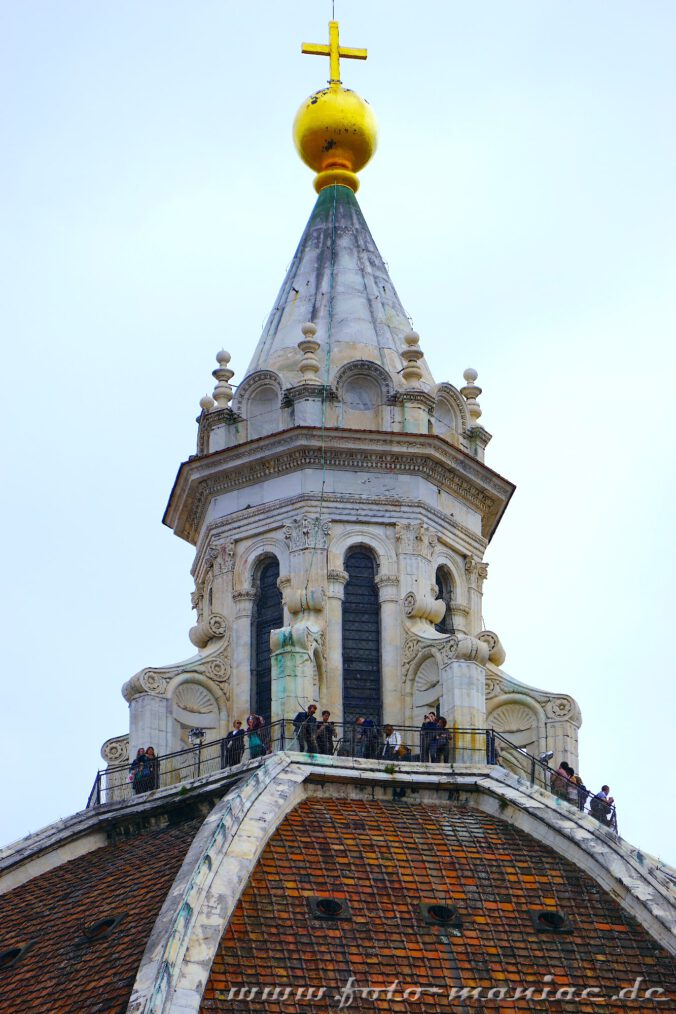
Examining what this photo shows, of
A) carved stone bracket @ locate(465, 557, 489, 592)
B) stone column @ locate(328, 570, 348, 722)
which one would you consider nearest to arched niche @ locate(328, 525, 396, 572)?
stone column @ locate(328, 570, 348, 722)

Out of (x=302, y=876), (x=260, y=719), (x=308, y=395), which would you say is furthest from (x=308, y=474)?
(x=302, y=876)

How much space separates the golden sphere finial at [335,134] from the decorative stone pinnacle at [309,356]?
509 centimetres

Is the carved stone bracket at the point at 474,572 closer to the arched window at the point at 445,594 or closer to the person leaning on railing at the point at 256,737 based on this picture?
the arched window at the point at 445,594

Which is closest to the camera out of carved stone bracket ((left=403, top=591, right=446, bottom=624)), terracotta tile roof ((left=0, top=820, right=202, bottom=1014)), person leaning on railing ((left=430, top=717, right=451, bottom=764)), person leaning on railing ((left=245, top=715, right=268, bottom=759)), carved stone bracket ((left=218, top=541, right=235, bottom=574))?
terracotta tile roof ((left=0, top=820, right=202, bottom=1014))

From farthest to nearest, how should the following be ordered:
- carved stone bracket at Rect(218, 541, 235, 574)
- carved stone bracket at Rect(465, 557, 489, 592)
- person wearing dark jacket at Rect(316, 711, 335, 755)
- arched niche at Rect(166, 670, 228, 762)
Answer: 1. carved stone bracket at Rect(465, 557, 489, 592)
2. carved stone bracket at Rect(218, 541, 235, 574)
3. arched niche at Rect(166, 670, 228, 762)
4. person wearing dark jacket at Rect(316, 711, 335, 755)

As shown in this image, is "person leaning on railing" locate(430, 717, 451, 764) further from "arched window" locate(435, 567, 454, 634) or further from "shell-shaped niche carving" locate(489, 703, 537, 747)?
"arched window" locate(435, 567, 454, 634)

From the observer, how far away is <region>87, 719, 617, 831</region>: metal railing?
54156 millimetres

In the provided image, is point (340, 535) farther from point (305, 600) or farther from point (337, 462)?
point (305, 600)

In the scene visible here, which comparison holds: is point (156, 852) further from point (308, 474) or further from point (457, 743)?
point (308, 474)

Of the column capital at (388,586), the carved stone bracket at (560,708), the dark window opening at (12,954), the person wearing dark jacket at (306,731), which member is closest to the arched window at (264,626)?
the column capital at (388,586)

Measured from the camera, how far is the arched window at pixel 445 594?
2334 inches

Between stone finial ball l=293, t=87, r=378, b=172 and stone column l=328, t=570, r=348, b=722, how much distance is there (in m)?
9.72

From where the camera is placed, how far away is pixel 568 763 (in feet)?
185

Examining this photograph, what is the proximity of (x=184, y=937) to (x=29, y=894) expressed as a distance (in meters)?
6.25
